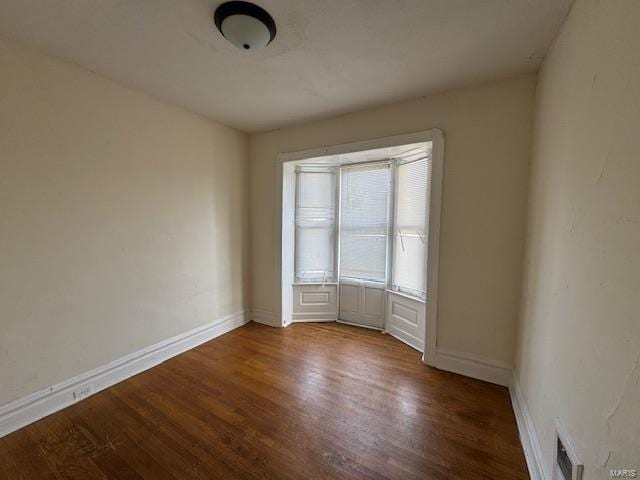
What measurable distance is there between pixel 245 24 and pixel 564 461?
8.38 ft

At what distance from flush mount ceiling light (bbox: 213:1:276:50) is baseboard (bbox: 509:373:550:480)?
2.70 m

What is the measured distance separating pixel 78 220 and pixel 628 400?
2.97 meters

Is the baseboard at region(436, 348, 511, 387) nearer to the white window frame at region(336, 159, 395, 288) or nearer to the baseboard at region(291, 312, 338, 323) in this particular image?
the white window frame at region(336, 159, 395, 288)

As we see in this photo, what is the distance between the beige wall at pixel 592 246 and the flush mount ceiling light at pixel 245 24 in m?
1.49

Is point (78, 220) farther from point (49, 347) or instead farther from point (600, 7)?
point (600, 7)

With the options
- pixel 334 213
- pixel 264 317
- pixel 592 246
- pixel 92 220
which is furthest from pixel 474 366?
pixel 92 220

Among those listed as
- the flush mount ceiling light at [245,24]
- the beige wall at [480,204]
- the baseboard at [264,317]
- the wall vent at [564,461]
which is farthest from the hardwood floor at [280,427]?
the flush mount ceiling light at [245,24]

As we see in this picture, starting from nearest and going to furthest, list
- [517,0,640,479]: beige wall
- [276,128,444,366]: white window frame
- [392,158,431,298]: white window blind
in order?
[517,0,640,479]: beige wall → [276,128,444,366]: white window frame → [392,158,431,298]: white window blind

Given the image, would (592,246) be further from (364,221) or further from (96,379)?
(96,379)

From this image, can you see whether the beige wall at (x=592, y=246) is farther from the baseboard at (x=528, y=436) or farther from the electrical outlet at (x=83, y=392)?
the electrical outlet at (x=83, y=392)

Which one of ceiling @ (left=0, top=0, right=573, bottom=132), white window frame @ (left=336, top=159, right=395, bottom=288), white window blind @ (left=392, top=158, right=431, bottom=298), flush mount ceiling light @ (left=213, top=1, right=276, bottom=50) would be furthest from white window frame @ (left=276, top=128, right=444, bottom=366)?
flush mount ceiling light @ (left=213, top=1, right=276, bottom=50)

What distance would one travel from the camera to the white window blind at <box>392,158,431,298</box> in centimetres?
271

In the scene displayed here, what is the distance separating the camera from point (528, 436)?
4.90 ft

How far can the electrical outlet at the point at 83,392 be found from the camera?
1.91 m
